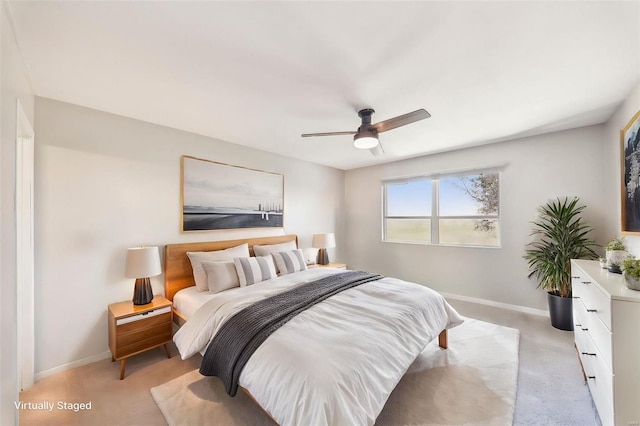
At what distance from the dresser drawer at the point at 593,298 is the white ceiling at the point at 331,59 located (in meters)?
1.63

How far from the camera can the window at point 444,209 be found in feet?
13.0

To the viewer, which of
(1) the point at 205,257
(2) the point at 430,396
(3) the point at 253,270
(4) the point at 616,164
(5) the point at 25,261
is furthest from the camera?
(1) the point at 205,257

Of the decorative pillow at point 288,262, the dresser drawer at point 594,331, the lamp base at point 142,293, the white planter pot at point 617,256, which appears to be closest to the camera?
the dresser drawer at point 594,331

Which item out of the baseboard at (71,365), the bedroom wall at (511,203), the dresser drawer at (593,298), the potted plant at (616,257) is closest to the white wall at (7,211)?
the baseboard at (71,365)

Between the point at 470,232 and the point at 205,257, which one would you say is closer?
the point at 205,257

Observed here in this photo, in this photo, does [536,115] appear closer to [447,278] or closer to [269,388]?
[447,278]

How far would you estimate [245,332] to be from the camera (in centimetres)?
178

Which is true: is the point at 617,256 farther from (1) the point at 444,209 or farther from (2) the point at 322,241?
(2) the point at 322,241

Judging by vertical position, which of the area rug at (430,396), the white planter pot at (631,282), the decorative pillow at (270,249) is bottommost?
the area rug at (430,396)

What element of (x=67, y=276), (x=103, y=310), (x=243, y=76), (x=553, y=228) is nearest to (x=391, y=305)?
(x=243, y=76)

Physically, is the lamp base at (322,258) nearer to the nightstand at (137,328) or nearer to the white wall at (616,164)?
the nightstand at (137,328)

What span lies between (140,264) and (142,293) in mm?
327

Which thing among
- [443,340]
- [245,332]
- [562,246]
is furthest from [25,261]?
[562,246]

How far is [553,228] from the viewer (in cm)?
318
